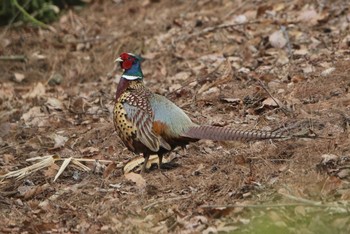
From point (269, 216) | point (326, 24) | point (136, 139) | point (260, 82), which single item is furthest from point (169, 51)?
point (269, 216)

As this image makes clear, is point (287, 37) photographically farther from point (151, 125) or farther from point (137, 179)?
point (137, 179)

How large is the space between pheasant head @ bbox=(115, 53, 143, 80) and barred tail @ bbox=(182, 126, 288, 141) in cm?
76

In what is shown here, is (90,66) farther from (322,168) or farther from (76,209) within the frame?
(322,168)

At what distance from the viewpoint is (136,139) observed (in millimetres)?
5828

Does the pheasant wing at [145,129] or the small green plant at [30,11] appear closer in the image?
the pheasant wing at [145,129]

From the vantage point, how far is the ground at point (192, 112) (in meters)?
4.87

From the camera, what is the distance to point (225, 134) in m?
5.42

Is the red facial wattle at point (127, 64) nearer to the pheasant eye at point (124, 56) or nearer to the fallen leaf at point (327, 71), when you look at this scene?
the pheasant eye at point (124, 56)

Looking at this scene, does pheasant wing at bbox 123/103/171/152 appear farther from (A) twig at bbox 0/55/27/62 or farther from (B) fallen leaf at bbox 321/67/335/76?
(A) twig at bbox 0/55/27/62

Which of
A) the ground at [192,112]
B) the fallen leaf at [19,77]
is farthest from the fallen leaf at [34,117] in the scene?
the fallen leaf at [19,77]

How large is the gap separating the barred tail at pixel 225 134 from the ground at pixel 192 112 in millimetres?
233

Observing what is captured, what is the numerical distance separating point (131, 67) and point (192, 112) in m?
1.08

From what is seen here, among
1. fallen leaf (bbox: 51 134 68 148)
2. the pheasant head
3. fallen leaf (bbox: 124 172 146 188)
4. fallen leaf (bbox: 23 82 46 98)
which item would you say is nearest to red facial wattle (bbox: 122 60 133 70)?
the pheasant head

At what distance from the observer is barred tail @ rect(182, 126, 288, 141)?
5.21 m
